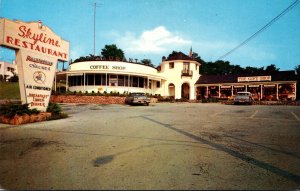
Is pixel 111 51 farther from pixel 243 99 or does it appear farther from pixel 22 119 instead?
pixel 22 119

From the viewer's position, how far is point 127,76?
32.7m

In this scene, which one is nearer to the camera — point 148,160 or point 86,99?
A: point 148,160

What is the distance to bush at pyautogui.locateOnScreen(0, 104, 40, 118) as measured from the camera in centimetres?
998

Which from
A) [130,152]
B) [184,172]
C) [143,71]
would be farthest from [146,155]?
[143,71]

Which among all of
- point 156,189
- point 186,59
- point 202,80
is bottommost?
point 156,189

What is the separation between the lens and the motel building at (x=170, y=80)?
31.4m

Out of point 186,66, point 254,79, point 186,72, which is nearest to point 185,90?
point 186,72

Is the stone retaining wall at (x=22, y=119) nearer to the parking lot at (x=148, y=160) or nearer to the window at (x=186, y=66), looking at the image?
the parking lot at (x=148, y=160)

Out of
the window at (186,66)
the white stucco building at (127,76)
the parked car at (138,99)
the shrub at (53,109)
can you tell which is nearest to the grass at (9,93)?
the white stucco building at (127,76)

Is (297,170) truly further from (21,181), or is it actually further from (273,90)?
(273,90)

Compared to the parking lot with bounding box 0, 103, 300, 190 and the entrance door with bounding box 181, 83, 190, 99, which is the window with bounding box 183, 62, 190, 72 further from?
the parking lot with bounding box 0, 103, 300, 190

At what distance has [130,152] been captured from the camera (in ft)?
18.1

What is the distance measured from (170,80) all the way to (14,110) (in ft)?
101

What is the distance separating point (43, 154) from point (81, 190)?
2.32 meters
